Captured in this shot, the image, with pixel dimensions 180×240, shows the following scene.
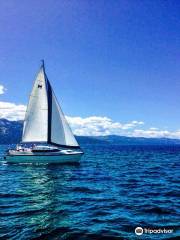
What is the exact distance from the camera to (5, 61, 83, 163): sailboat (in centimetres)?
5747

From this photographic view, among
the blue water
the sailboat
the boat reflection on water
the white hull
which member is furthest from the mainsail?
the blue water

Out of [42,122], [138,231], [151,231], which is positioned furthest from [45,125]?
[151,231]

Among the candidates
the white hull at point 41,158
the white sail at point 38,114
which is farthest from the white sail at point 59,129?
the white hull at point 41,158

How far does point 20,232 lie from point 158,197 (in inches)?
549

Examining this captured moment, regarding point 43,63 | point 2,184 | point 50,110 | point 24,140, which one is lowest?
point 2,184

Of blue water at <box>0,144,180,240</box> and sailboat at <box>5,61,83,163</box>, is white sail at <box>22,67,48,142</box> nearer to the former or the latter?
sailboat at <box>5,61,83,163</box>

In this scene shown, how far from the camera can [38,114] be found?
57969 millimetres

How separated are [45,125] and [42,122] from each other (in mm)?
817

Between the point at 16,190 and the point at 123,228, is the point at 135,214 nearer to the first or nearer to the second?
the point at 123,228

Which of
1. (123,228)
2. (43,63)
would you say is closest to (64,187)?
(123,228)

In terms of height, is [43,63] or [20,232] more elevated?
[43,63]

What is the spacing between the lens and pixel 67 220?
62.4 ft

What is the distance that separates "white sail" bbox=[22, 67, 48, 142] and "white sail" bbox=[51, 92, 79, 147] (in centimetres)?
160

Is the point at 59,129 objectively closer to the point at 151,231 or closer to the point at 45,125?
the point at 45,125
